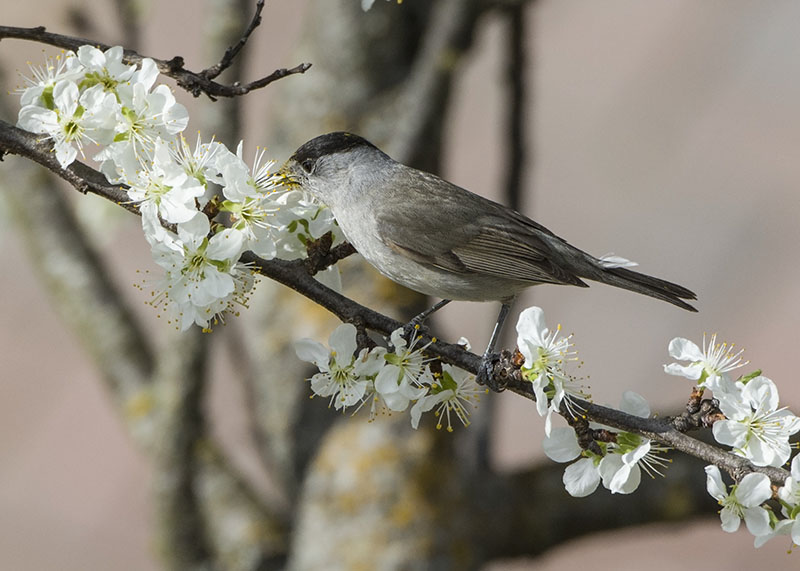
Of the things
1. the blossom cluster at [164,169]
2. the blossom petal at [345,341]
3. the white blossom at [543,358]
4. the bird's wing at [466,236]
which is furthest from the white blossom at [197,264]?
the bird's wing at [466,236]

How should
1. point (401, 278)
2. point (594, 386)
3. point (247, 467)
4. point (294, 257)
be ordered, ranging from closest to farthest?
point (294, 257), point (401, 278), point (247, 467), point (594, 386)

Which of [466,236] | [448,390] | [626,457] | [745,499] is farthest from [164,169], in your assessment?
[745,499]

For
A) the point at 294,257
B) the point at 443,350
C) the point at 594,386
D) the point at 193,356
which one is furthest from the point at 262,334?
the point at 594,386

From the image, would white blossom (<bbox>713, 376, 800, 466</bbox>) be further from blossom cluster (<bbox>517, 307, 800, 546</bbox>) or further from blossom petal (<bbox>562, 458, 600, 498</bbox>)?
blossom petal (<bbox>562, 458, 600, 498</bbox>)

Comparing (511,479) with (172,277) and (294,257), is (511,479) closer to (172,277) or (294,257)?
(294,257)

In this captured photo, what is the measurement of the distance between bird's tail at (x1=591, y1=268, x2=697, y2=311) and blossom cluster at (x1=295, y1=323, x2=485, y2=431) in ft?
2.64

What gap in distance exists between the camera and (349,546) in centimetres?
386

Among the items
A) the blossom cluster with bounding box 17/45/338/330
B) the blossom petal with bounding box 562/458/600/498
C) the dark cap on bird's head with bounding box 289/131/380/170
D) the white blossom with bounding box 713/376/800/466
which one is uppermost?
the blossom cluster with bounding box 17/45/338/330

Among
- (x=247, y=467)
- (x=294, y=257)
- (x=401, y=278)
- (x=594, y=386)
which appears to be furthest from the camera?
(x=594, y=386)

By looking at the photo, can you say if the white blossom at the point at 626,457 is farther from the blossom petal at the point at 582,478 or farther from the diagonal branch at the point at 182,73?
the diagonal branch at the point at 182,73

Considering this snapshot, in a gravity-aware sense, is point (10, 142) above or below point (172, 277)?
above

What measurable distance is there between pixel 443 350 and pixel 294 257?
0.48 m

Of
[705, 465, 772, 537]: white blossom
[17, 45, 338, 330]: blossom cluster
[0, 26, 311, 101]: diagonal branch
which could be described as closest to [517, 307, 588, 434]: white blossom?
[705, 465, 772, 537]: white blossom

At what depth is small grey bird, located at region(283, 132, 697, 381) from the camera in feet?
9.45
